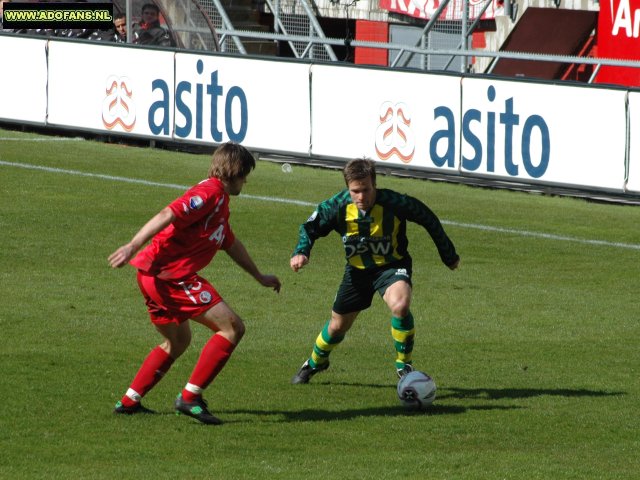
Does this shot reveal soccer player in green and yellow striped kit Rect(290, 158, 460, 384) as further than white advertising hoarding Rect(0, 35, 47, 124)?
No

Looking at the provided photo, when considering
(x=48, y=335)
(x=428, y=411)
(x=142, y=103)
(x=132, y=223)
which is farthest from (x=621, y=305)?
(x=142, y=103)

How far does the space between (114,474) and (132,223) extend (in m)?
9.55

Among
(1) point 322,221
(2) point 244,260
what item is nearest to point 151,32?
(1) point 322,221

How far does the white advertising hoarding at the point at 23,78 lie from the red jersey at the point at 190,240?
16559 millimetres

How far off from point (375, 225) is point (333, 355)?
1653 mm

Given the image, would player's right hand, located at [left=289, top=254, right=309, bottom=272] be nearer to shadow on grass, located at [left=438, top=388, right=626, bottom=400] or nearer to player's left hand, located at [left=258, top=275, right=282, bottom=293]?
player's left hand, located at [left=258, top=275, right=282, bottom=293]

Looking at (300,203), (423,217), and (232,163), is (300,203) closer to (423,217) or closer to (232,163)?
(423,217)

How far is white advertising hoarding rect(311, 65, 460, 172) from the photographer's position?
20266 mm

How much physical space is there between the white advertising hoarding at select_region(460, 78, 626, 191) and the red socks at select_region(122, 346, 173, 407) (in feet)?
36.7

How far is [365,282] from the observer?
32.3 ft

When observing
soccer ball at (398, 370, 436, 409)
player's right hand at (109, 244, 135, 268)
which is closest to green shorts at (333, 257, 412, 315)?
soccer ball at (398, 370, 436, 409)

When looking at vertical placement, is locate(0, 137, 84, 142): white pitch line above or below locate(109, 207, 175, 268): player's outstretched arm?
above

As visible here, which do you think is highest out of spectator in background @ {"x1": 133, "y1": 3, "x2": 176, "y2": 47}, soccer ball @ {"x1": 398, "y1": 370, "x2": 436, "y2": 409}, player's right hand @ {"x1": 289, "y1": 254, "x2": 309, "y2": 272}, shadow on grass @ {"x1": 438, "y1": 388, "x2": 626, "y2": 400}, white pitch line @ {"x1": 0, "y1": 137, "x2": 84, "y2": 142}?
spectator in background @ {"x1": 133, "y1": 3, "x2": 176, "y2": 47}

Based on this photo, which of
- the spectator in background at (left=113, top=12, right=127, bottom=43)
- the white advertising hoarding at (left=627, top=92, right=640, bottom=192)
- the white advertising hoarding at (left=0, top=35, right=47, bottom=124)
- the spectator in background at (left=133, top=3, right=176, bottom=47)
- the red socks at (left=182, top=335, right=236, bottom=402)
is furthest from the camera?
the spectator in background at (left=113, top=12, right=127, bottom=43)
